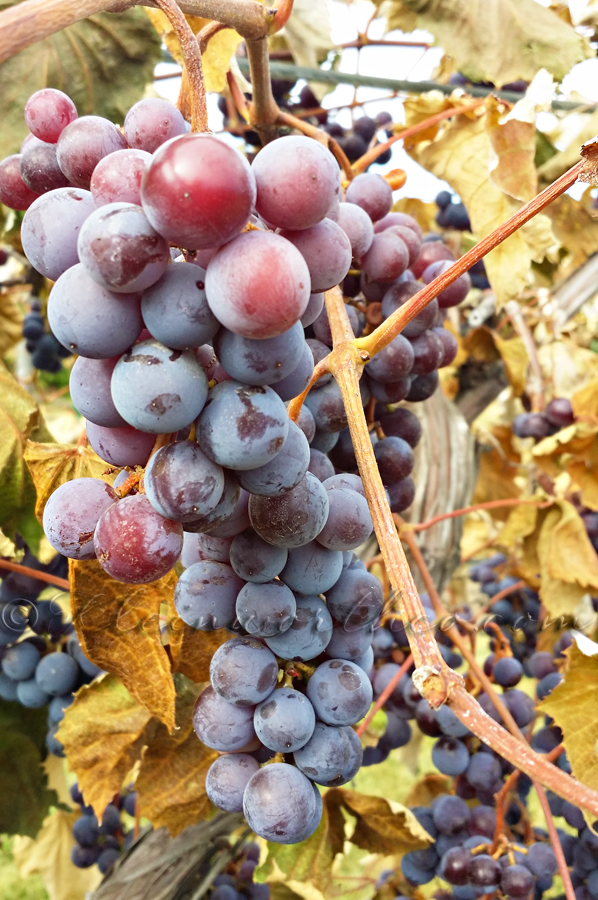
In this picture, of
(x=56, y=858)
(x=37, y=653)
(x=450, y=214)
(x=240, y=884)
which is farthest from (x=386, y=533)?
(x=56, y=858)

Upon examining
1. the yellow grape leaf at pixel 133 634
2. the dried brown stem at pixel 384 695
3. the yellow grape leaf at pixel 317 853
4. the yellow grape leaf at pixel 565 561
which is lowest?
the yellow grape leaf at pixel 565 561

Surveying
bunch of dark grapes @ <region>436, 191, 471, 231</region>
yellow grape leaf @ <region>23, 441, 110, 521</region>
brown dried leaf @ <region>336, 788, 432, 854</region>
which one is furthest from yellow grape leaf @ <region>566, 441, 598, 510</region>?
yellow grape leaf @ <region>23, 441, 110, 521</region>

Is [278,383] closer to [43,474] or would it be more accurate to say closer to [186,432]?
[186,432]

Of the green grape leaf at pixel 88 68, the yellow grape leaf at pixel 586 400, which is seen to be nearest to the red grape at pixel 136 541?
the green grape leaf at pixel 88 68

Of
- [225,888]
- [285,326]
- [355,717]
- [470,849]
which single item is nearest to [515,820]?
[470,849]

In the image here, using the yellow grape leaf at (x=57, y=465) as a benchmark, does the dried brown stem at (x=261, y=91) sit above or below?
above

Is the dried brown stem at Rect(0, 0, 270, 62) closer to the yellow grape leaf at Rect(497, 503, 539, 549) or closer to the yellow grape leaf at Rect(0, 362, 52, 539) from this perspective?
the yellow grape leaf at Rect(0, 362, 52, 539)

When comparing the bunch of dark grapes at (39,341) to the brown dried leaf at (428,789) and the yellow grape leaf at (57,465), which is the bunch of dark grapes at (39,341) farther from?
the brown dried leaf at (428,789)
